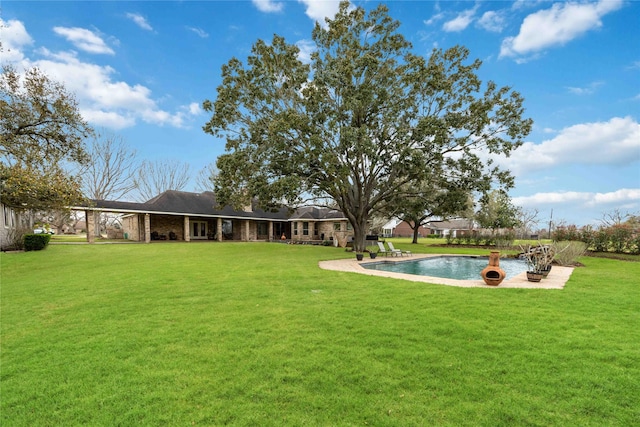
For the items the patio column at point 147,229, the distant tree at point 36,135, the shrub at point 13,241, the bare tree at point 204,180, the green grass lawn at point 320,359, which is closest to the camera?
the green grass lawn at point 320,359

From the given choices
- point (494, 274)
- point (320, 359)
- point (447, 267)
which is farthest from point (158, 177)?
point (320, 359)

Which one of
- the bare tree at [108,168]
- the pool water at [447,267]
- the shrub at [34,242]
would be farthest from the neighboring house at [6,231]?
the bare tree at [108,168]

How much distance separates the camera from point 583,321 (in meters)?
5.23

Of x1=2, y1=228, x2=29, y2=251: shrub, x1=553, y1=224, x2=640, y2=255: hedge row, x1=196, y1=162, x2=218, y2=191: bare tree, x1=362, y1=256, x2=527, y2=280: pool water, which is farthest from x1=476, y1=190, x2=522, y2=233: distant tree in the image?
x1=196, y1=162, x2=218, y2=191: bare tree

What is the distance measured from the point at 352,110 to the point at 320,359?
1512 centimetres

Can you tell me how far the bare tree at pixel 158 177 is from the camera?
143 ft

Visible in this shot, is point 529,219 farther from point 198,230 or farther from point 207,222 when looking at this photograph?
point 198,230

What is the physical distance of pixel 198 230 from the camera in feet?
101

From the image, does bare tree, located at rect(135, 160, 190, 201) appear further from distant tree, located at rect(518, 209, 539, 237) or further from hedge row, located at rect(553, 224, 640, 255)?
distant tree, located at rect(518, 209, 539, 237)

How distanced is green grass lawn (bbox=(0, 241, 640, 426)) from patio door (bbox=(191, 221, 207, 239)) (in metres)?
24.0

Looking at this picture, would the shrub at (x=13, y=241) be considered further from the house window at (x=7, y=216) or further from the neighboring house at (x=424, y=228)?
the neighboring house at (x=424, y=228)

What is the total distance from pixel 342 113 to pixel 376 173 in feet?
14.2

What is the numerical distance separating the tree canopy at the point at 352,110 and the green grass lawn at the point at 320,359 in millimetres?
10420

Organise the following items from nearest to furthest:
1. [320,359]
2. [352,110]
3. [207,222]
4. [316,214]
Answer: [320,359]
[352,110]
[207,222]
[316,214]
